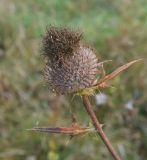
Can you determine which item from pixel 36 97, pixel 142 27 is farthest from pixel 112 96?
pixel 142 27

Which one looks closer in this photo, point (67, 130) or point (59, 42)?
point (67, 130)

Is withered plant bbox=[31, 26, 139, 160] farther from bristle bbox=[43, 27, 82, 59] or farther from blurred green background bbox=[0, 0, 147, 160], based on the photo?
blurred green background bbox=[0, 0, 147, 160]

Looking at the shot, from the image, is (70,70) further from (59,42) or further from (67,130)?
(67,130)

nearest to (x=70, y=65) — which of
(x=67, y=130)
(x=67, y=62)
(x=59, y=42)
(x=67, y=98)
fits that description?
(x=67, y=62)

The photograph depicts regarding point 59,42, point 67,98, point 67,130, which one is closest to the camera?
point 67,130

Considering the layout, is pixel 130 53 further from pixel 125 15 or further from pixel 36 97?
pixel 36 97

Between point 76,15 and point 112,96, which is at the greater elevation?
point 76,15

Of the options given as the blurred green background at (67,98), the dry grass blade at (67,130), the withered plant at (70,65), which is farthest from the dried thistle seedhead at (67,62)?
the blurred green background at (67,98)

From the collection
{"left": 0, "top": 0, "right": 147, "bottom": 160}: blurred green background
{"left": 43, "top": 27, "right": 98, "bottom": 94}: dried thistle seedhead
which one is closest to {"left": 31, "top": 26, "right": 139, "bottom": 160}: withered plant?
{"left": 43, "top": 27, "right": 98, "bottom": 94}: dried thistle seedhead
